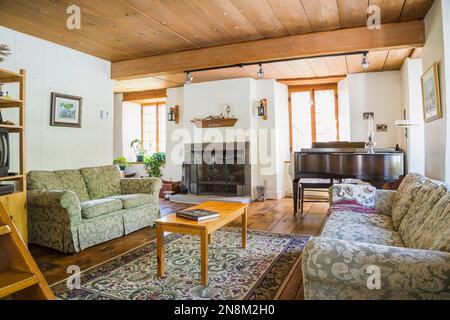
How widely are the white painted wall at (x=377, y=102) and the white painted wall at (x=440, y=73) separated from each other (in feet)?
7.38

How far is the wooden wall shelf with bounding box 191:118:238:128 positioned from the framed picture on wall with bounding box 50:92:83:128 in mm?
2480

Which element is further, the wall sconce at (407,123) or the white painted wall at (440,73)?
the wall sconce at (407,123)

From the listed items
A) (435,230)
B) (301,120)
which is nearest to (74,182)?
(435,230)

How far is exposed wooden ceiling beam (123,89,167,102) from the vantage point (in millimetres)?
6777

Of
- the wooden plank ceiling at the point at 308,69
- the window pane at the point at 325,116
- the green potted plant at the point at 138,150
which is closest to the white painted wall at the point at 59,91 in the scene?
the wooden plank ceiling at the point at 308,69

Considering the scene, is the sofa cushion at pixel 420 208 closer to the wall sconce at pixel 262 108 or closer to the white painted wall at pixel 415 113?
the white painted wall at pixel 415 113

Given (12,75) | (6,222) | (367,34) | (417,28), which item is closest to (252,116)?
(367,34)

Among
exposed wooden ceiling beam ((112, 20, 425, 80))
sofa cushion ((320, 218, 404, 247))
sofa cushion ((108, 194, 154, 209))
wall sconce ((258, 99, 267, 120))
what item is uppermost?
exposed wooden ceiling beam ((112, 20, 425, 80))

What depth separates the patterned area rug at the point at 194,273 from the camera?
6.68ft

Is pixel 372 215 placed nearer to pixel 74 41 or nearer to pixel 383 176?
pixel 383 176

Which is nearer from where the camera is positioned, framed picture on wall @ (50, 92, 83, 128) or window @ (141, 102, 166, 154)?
framed picture on wall @ (50, 92, 83, 128)

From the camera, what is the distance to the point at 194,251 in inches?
113

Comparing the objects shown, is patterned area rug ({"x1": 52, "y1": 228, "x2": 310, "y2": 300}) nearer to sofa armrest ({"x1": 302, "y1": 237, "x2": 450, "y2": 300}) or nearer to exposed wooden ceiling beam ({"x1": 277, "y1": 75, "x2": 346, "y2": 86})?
sofa armrest ({"x1": 302, "y1": 237, "x2": 450, "y2": 300})

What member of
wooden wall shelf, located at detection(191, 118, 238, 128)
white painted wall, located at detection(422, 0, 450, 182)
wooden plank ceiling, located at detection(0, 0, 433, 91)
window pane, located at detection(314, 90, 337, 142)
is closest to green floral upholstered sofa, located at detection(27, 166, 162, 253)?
wooden plank ceiling, located at detection(0, 0, 433, 91)
